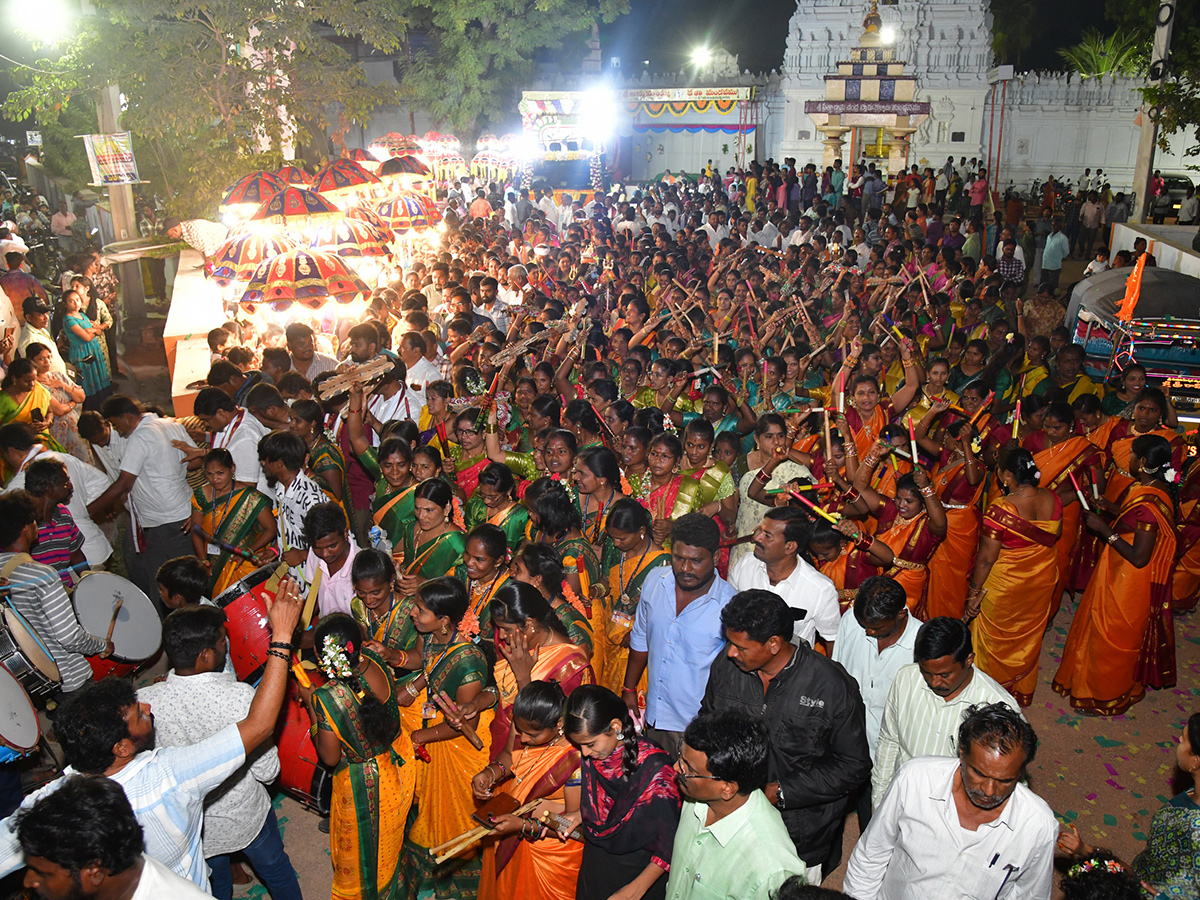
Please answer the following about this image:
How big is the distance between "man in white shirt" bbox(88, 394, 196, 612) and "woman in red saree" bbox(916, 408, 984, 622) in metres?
4.70

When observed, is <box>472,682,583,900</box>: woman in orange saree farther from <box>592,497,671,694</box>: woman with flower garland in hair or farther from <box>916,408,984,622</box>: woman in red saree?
<box>916,408,984,622</box>: woman in red saree

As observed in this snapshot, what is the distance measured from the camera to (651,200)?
64.7 ft

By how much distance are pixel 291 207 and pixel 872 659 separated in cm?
816

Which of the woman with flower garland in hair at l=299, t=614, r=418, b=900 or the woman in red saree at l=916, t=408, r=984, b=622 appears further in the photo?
the woman in red saree at l=916, t=408, r=984, b=622

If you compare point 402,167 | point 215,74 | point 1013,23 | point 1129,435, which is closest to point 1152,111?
point 1129,435

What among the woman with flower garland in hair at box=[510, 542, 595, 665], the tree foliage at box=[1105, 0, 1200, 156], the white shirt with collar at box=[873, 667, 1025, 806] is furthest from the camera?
the tree foliage at box=[1105, 0, 1200, 156]

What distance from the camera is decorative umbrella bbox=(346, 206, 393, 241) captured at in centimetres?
1145

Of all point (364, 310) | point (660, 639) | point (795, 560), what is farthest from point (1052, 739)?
point (364, 310)

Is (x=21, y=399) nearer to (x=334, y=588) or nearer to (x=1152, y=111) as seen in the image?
(x=334, y=588)

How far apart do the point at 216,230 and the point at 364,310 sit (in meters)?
6.73

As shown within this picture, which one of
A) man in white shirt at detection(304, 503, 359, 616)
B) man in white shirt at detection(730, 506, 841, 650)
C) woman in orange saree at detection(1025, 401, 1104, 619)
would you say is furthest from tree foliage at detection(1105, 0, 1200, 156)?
man in white shirt at detection(304, 503, 359, 616)

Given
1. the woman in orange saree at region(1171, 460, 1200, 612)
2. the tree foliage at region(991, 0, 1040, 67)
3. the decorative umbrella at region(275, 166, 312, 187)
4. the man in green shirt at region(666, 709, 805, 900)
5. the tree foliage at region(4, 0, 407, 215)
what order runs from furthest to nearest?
the tree foliage at region(991, 0, 1040, 67), the tree foliage at region(4, 0, 407, 215), the decorative umbrella at region(275, 166, 312, 187), the woman in orange saree at region(1171, 460, 1200, 612), the man in green shirt at region(666, 709, 805, 900)

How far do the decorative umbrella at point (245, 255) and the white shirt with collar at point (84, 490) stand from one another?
4.02 metres

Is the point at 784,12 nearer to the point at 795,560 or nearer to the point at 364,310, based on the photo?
the point at 364,310
